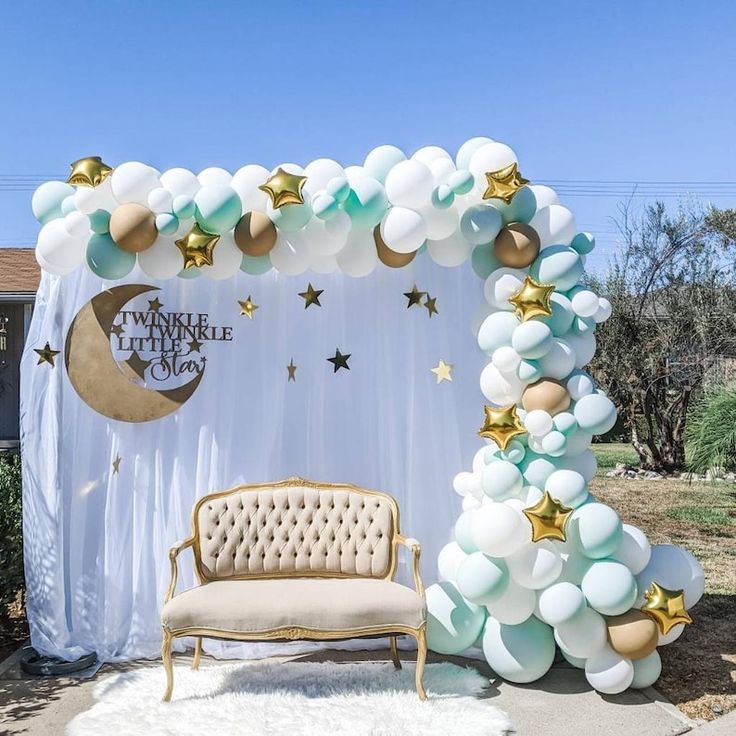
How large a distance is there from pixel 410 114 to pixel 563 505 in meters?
3.48

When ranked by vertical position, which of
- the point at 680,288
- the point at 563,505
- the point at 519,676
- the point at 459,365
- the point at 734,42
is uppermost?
the point at 734,42

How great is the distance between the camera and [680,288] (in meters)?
11.3

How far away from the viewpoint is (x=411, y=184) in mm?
3436

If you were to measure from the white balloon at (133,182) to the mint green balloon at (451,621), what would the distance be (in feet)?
8.51

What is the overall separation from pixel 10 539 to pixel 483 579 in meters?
2.87

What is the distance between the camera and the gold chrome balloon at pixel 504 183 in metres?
3.46

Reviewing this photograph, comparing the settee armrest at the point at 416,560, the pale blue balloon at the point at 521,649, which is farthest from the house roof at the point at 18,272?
the pale blue balloon at the point at 521,649

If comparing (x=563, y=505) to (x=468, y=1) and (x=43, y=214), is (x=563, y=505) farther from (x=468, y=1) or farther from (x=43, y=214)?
(x=468, y=1)

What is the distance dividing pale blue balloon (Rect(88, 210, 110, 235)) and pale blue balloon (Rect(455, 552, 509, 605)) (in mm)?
2556

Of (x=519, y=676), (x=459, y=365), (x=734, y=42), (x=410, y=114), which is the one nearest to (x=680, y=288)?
(x=734, y=42)

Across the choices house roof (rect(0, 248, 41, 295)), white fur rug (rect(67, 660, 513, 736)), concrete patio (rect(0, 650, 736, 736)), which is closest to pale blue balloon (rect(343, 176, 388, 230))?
white fur rug (rect(67, 660, 513, 736))

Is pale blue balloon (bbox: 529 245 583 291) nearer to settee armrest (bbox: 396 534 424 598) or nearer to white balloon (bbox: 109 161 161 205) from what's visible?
settee armrest (bbox: 396 534 424 598)

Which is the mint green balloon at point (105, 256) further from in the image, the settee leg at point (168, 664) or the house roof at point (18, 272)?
the house roof at point (18, 272)

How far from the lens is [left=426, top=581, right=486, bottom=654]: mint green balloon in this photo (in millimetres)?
3451
